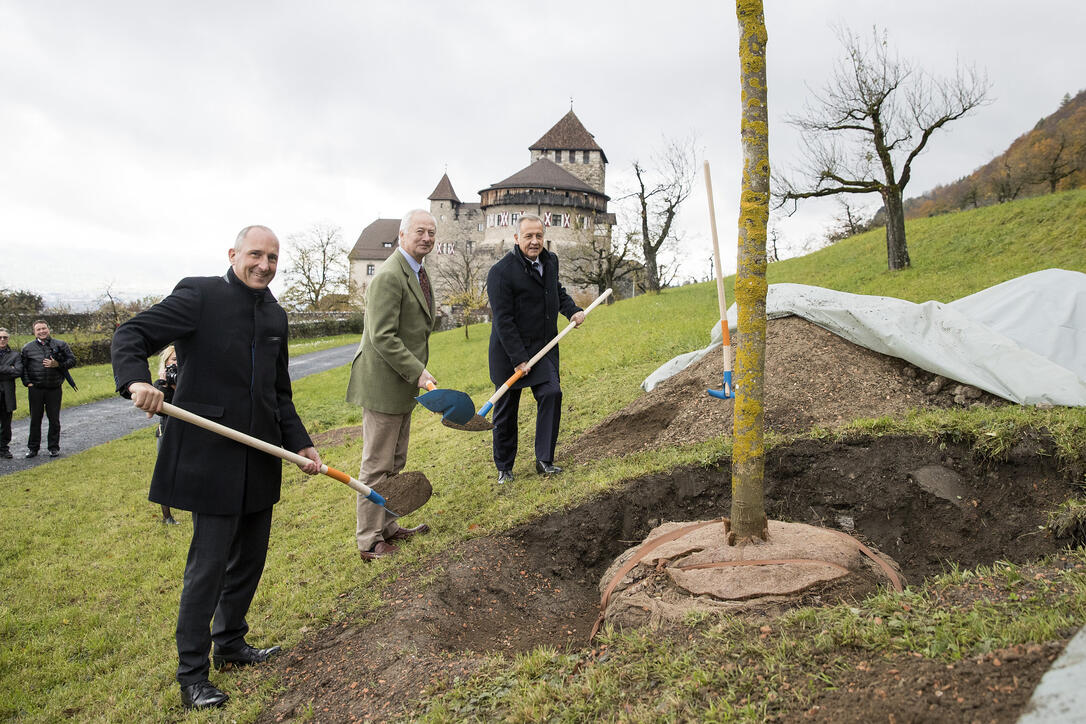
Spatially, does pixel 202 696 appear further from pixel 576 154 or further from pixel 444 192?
pixel 444 192

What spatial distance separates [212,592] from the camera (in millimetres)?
3303

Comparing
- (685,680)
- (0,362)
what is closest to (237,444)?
(685,680)

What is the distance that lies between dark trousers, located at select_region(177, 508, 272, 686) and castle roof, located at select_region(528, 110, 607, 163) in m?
68.2

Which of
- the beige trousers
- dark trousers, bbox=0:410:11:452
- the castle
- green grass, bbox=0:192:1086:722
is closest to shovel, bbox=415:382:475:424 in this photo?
the beige trousers

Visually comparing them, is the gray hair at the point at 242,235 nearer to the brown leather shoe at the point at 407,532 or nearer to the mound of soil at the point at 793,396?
the brown leather shoe at the point at 407,532

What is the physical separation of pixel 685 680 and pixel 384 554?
296 cm

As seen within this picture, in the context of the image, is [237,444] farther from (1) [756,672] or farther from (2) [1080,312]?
(2) [1080,312]

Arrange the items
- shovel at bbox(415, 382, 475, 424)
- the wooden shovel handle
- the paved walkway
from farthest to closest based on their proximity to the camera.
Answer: shovel at bbox(415, 382, 475, 424)
the wooden shovel handle
the paved walkway

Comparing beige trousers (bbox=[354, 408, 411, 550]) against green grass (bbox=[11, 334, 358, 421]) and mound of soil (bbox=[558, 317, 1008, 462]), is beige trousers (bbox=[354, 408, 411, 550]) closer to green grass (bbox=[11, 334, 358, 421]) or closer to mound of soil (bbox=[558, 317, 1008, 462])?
mound of soil (bbox=[558, 317, 1008, 462])

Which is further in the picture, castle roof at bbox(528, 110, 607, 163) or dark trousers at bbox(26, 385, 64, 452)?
castle roof at bbox(528, 110, 607, 163)

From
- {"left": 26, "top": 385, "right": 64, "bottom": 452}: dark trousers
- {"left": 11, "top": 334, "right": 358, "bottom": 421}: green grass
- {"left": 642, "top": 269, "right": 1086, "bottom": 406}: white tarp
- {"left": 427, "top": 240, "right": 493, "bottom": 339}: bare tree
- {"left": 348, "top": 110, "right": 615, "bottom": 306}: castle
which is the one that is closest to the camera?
{"left": 642, "top": 269, "right": 1086, "bottom": 406}: white tarp

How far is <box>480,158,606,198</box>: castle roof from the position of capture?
63219mm

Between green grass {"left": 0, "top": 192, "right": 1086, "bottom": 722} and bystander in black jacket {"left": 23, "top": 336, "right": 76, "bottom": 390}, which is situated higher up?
bystander in black jacket {"left": 23, "top": 336, "right": 76, "bottom": 390}

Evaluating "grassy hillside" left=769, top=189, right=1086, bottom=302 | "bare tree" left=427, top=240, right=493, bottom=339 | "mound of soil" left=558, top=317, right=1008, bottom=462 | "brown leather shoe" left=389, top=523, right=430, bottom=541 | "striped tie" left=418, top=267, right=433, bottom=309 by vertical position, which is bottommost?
"brown leather shoe" left=389, top=523, right=430, bottom=541
